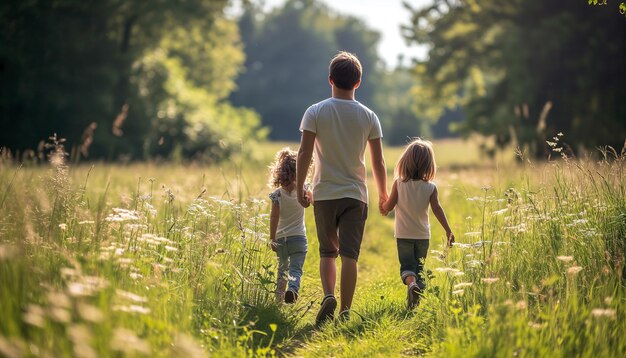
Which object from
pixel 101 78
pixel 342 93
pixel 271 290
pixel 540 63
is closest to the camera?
pixel 342 93

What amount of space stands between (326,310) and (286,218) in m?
1.01

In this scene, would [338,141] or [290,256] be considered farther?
[290,256]

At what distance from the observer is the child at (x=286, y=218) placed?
6211 mm

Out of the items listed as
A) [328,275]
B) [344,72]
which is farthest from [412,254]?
[344,72]

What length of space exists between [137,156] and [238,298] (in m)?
23.5

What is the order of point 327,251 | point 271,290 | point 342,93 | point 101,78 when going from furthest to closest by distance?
point 101,78, point 271,290, point 327,251, point 342,93

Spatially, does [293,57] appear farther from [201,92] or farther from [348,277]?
[348,277]

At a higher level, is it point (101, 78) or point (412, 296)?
point (101, 78)

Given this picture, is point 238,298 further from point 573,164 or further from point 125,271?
point 573,164

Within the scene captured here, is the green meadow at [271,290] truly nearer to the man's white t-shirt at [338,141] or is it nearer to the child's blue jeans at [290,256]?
the child's blue jeans at [290,256]

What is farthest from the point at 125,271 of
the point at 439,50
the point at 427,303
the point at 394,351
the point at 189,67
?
the point at 189,67

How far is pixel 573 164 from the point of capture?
599cm

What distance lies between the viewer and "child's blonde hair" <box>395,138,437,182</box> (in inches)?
241

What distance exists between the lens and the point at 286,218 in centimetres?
626
